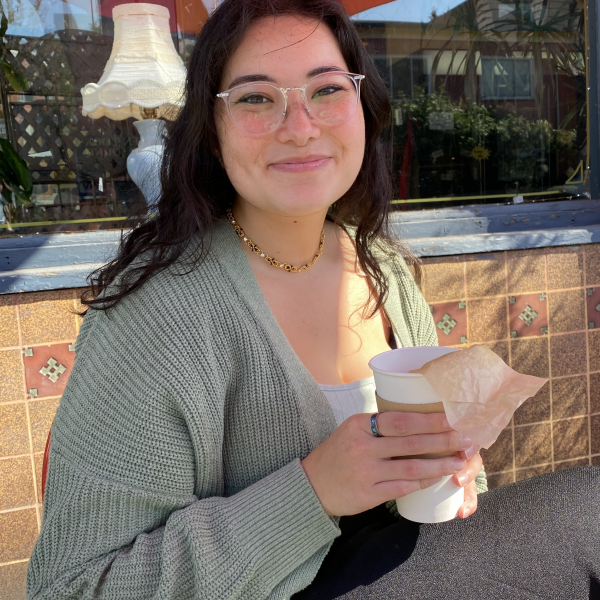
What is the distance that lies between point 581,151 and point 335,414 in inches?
112

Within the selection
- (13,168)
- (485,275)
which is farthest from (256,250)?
(13,168)

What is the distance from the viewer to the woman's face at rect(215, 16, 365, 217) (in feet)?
4.32

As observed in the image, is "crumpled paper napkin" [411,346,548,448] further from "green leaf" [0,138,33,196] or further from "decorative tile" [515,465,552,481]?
"green leaf" [0,138,33,196]

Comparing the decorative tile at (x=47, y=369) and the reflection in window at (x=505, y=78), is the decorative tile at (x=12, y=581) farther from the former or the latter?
the reflection in window at (x=505, y=78)

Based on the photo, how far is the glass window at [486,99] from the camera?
3.37 m

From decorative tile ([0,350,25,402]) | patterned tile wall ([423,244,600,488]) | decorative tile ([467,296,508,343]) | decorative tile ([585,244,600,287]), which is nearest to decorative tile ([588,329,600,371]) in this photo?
patterned tile wall ([423,244,600,488])

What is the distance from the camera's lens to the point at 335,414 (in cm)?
142

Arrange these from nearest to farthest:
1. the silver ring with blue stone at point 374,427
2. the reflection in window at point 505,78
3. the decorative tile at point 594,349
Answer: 1. the silver ring with blue stone at point 374,427
2. the decorative tile at point 594,349
3. the reflection in window at point 505,78

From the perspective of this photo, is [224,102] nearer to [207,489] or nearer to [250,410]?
[250,410]

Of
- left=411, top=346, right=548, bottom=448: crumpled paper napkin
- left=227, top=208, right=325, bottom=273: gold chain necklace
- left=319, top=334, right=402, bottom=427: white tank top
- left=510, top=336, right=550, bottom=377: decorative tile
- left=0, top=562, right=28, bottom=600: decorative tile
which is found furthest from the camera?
left=510, top=336, right=550, bottom=377: decorative tile

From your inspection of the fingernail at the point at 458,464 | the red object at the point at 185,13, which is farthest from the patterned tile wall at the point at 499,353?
the fingernail at the point at 458,464

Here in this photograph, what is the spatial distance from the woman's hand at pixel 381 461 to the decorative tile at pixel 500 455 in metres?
2.02

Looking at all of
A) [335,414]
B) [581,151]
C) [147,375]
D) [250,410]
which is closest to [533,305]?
[581,151]

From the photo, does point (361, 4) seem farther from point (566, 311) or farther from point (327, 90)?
point (327, 90)
